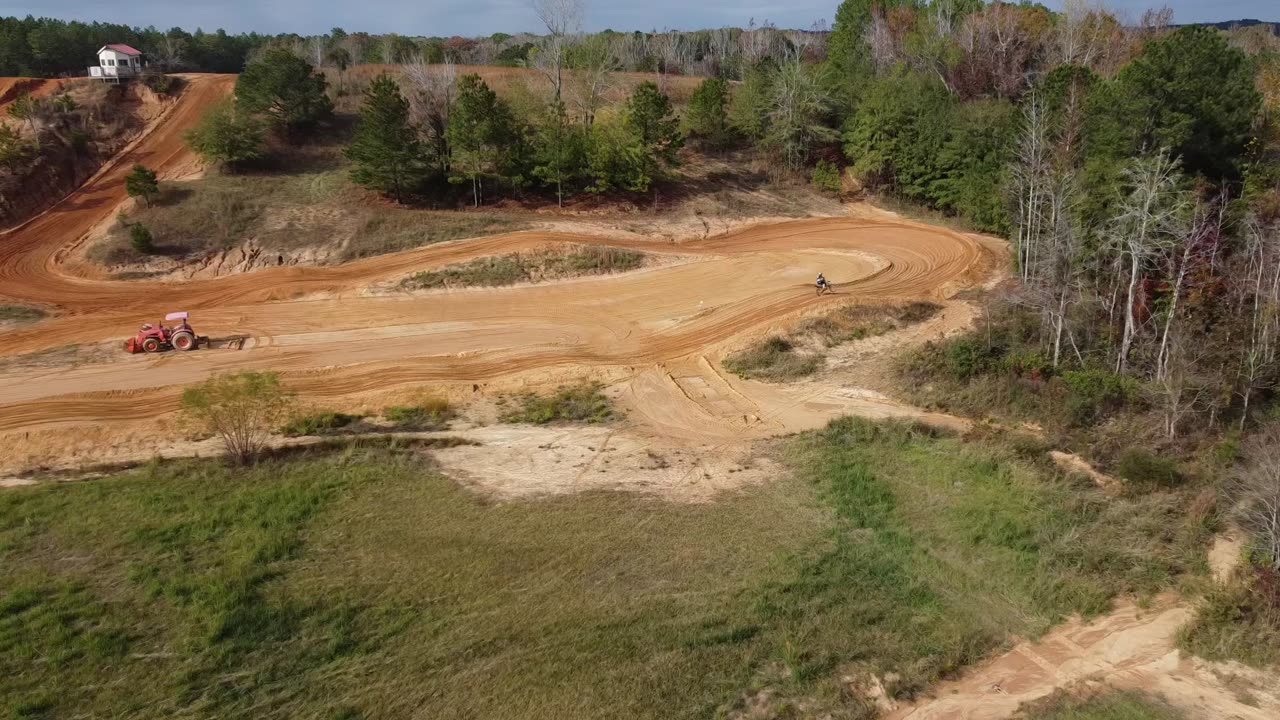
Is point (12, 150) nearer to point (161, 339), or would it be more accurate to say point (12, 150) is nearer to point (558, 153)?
point (161, 339)

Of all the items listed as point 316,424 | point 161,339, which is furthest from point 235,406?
point 161,339

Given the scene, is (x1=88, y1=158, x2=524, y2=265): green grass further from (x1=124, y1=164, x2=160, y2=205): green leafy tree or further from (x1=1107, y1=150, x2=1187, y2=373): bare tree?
→ (x1=1107, y1=150, x2=1187, y2=373): bare tree

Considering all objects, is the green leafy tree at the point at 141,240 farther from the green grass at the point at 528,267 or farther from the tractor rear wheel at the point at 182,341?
the green grass at the point at 528,267

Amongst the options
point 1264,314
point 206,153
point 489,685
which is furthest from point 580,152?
point 489,685

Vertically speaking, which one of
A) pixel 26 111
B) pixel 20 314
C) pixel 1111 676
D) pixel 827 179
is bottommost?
pixel 1111 676

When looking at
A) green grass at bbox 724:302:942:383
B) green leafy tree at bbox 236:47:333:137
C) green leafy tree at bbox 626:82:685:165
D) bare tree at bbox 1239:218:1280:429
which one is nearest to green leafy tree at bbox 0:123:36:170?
green leafy tree at bbox 236:47:333:137
